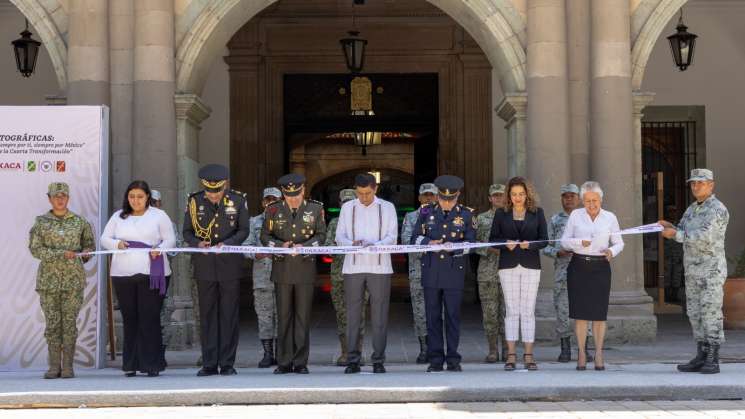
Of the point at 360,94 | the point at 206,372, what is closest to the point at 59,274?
the point at 206,372

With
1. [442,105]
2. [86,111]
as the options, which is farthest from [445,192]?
[442,105]

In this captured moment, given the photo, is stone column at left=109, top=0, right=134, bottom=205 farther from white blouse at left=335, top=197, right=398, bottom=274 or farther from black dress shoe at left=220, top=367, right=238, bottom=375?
white blouse at left=335, top=197, right=398, bottom=274

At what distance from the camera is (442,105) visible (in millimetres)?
17672

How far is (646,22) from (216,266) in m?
5.73

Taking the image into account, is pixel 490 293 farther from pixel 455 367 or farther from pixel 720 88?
pixel 720 88

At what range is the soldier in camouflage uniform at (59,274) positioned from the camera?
354 inches

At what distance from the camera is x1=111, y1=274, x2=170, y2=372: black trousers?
9.00m

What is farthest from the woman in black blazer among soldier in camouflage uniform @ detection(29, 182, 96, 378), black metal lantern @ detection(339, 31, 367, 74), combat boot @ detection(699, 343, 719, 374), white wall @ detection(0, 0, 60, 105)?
white wall @ detection(0, 0, 60, 105)

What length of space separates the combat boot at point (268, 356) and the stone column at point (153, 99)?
232 centimetres

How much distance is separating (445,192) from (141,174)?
3.91 m

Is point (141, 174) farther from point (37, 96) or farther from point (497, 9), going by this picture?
point (37, 96)

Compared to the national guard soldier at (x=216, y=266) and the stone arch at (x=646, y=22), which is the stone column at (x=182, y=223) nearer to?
the national guard soldier at (x=216, y=266)

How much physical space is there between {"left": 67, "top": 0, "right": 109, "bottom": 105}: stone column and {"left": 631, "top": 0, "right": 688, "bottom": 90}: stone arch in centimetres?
570

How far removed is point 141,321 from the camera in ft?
29.6
